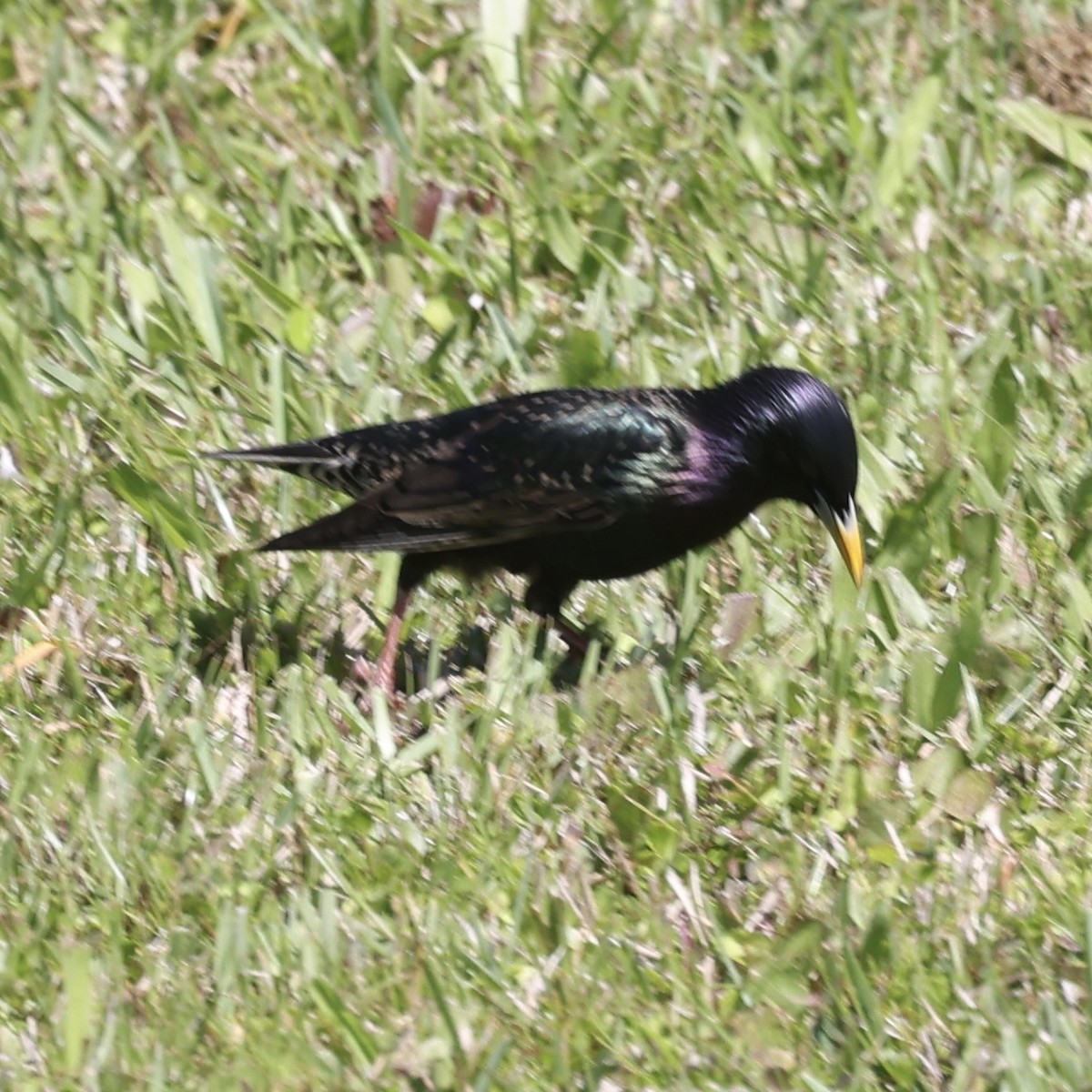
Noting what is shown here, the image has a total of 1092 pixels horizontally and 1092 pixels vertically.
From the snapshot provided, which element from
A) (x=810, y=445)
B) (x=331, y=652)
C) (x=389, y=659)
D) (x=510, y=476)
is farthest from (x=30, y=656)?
(x=810, y=445)

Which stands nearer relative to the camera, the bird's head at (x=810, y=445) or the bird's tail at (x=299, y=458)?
the bird's head at (x=810, y=445)

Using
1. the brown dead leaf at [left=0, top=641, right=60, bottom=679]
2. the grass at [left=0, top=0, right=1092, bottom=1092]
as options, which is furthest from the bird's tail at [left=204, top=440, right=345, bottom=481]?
the brown dead leaf at [left=0, top=641, right=60, bottom=679]

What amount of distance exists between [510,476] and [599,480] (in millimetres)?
206

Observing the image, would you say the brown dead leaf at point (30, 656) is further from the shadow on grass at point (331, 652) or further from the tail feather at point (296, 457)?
the tail feather at point (296, 457)

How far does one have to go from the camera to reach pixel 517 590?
5.38 m

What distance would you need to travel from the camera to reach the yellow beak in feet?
16.0

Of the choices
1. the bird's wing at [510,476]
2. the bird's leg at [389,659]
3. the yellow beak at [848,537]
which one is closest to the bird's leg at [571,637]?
the bird's wing at [510,476]

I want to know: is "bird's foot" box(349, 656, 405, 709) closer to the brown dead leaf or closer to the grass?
the grass

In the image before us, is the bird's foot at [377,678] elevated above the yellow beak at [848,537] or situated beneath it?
situated beneath

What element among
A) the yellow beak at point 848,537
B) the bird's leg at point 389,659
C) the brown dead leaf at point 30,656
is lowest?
the brown dead leaf at point 30,656

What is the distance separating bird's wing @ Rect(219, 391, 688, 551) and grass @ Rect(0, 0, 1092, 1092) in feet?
1.01

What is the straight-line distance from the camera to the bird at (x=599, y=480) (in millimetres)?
4824

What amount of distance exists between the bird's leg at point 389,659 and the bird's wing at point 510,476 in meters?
0.19

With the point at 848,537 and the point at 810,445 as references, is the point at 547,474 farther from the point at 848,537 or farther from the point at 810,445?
the point at 848,537
